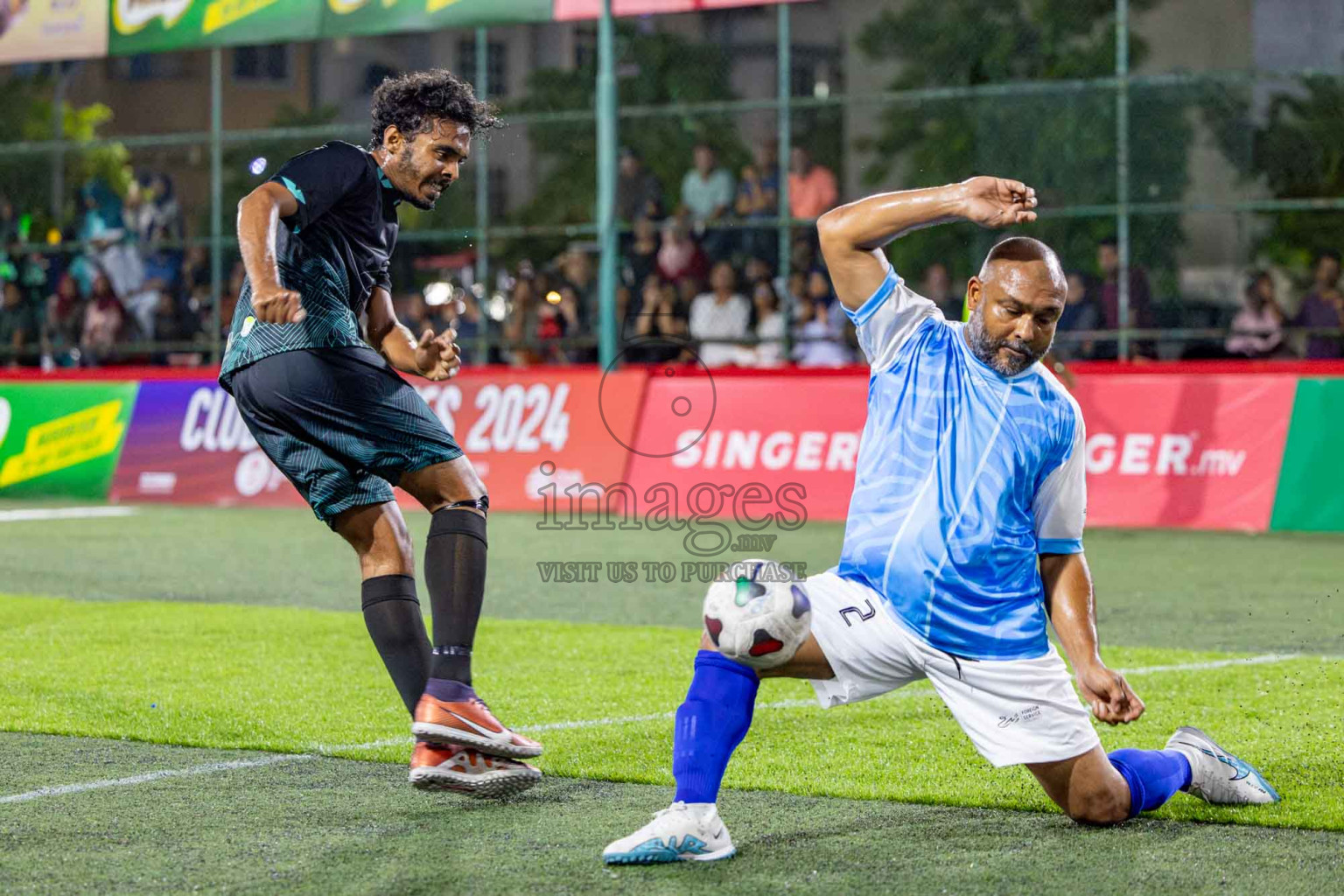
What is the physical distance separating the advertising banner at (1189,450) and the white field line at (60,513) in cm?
802

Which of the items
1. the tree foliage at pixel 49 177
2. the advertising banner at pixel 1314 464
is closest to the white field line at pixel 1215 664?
the advertising banner at pixel 1314 464

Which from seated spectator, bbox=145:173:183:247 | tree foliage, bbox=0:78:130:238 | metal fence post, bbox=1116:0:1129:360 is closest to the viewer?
metal fence post, bbox=1116:0:1129:360

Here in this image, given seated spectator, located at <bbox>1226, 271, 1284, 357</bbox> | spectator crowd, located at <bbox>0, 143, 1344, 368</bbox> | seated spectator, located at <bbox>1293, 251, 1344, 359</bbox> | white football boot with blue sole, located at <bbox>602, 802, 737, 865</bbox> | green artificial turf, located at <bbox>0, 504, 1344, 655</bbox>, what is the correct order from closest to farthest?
white football boot with blue sole, located at <bbox>602, 802, 737, 865</bbox> < green artificial turf, located at <bbox>0, 504, 1344, 655</bbox> < seated spectator, located at <bbox>1293, 251, 1344, 359</bbox> < seated spectator, located at <bbox>1226, 271, 1284, 357</bbox> < spectator crowd, located at <bbox>0, 143, 1344, 368</bbox>

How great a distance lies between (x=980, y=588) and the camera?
4422mm

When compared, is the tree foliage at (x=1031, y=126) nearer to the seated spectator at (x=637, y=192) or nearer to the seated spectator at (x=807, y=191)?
the seated spectator at (x=807, y=191)

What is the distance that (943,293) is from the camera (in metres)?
17.3

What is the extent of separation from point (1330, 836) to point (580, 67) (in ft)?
85.9

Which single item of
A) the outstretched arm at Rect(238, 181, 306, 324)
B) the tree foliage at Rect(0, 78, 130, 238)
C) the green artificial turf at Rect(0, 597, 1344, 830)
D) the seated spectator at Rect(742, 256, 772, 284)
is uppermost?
the tree foliage at Rect(0, 78, 130, 238)

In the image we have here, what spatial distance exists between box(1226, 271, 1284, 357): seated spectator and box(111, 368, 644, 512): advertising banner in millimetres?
5236

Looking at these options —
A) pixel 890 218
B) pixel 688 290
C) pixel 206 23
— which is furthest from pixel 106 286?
pixel 890 218

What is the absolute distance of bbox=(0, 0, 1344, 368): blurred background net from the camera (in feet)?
52.6

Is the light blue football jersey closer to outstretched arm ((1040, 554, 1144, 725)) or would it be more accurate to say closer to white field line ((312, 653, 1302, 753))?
outstretched arm ((1040, 554, 1144, 725))

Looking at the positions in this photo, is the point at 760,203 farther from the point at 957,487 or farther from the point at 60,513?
the point at 957,487

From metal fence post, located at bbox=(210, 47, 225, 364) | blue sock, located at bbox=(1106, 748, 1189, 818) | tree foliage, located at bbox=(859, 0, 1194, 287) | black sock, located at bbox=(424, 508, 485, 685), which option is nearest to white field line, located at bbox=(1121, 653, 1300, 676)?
blue sock, located at bbox=(1106, 748, 1189, 818)
